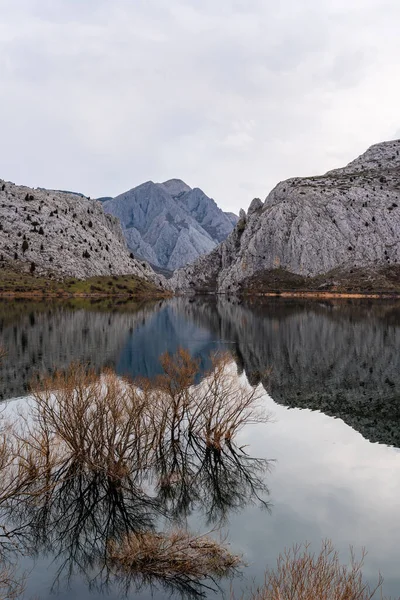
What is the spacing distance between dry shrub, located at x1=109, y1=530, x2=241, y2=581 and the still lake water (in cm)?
107

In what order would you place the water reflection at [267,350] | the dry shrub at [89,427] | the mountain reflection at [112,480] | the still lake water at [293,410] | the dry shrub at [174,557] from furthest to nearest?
the water reflection at [267,350] < the dry shrub at [89,427] < the still lake water at [293,410] < the mountain reflection at [112,480] < the dry shrub at [174,557]

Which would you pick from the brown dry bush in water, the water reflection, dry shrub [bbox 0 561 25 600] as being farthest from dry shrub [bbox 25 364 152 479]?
the water reflection

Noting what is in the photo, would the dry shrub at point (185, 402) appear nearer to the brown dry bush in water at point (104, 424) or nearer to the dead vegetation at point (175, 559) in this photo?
the brown dry bush in water at point (104, 424)

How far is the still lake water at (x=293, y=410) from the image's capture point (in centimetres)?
2523

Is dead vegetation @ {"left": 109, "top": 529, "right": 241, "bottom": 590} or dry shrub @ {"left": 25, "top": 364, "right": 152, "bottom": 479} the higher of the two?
dry shrub @ {"left": 25, "top": 364, "right": 152, "bottom": 479}

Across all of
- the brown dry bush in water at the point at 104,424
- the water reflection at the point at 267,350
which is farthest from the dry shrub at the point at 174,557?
the water reflection at the point at 267,350

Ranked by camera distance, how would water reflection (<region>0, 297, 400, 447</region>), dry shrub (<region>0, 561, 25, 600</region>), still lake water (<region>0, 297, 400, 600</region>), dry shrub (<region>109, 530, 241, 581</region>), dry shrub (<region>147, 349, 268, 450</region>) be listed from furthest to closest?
water reflection (<region>0, 297, 400, 447</region>)
dry shrub (<region>147, 349, 268, 450</region>)
still lake water (<region>0, 297, 400, 600</region>)
dry shrub (<region>109, 530, 241, 581</region>)
dry shrub (<region>0, 561, 25, 600</region>)

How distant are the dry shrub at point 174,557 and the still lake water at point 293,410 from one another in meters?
1.07

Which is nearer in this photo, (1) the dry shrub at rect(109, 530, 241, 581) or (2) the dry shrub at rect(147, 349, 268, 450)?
(1) the dry shrub at rect(109, 530, 241, 581)

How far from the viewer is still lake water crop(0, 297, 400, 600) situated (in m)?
25.2

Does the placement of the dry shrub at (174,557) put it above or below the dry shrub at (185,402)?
A: below

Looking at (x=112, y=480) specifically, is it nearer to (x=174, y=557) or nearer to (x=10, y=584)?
(x=174, y=557)

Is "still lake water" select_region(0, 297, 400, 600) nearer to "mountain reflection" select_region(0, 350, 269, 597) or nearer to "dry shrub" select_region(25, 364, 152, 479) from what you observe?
"mountain reflection" select_region(0, 350, 269, 597)

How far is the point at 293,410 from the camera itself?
52.6 m
